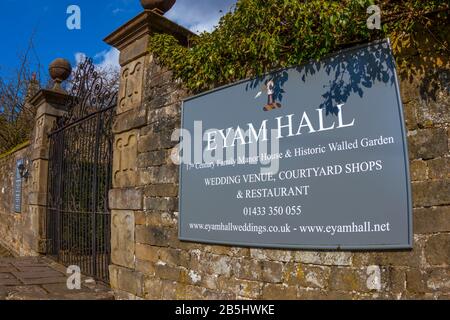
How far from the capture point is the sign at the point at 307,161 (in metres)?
2.38

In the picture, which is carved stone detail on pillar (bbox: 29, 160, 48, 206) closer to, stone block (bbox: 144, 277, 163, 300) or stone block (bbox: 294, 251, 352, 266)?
stone block (bbox: 144, 277, 163, 300)

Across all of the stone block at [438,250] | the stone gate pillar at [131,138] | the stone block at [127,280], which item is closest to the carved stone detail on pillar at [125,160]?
the stone gate pillar at [131,138]

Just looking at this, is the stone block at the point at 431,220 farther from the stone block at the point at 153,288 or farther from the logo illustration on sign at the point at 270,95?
the stone block at the point at 153,288

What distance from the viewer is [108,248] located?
4.92 m

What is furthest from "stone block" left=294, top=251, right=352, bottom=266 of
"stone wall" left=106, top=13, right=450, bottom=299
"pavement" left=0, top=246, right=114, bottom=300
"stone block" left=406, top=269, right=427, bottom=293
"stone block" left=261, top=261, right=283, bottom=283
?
"pavement" left=0, top=246, right=114, bottom=300

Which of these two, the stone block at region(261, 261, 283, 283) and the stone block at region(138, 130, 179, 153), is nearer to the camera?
the stone block at region(261, 261, 283, 283)

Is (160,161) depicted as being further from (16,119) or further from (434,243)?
(16,119)

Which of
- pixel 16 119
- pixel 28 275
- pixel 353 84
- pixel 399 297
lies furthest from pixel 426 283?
pixel 16 119

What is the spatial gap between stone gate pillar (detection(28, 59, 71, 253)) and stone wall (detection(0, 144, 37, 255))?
19 centimetres

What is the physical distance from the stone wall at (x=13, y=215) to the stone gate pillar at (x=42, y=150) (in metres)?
→ 0.19

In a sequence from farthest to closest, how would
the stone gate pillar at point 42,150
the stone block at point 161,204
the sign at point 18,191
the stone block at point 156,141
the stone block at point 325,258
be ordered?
the sign at point 18,191, the stone gate pillar at point 42,150, the stone block at point 156,141, the stone block at point 161,204, the stone block at point 325,258

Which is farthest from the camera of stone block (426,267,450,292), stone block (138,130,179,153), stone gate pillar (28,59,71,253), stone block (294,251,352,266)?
stone gate pillar (28,59,71,253)

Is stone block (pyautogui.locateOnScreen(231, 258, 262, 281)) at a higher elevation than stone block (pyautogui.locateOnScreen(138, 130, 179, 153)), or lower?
lower

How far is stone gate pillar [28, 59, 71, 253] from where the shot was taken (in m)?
6.89
